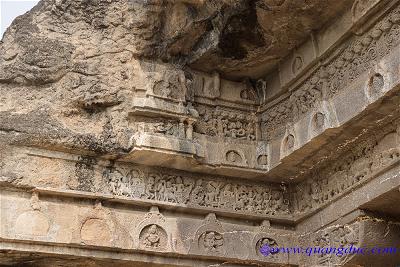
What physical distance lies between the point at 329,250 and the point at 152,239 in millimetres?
1586

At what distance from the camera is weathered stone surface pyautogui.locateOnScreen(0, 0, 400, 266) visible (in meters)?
5.31

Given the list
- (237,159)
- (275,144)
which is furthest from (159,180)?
(275,144)

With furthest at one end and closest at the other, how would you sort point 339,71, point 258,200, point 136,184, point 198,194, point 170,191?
point 258,200 < point 198,194 < point 170,191 < point 136,184 < point 339,71

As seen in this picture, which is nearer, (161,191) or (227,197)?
(161,191)

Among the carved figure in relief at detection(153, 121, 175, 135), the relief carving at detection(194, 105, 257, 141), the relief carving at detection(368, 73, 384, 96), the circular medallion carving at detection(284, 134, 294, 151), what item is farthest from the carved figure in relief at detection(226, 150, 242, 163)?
the relief carving at detection(368, 73, 384, 96)

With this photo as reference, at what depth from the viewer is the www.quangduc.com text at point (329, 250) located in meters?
5.41

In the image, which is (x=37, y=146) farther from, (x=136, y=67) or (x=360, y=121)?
(x=360, y=121)

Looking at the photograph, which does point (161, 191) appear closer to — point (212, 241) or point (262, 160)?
point (212, 241)

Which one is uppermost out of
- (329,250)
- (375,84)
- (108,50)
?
(108,50)

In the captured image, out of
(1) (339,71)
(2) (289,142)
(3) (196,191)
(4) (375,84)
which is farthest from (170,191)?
(4) (375,84)

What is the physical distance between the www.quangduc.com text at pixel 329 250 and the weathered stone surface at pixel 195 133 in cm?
5

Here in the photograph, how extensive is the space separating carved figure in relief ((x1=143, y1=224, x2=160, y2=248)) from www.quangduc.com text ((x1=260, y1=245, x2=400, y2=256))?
1038 mm

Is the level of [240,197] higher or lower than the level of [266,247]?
higher

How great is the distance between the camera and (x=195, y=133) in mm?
6090
